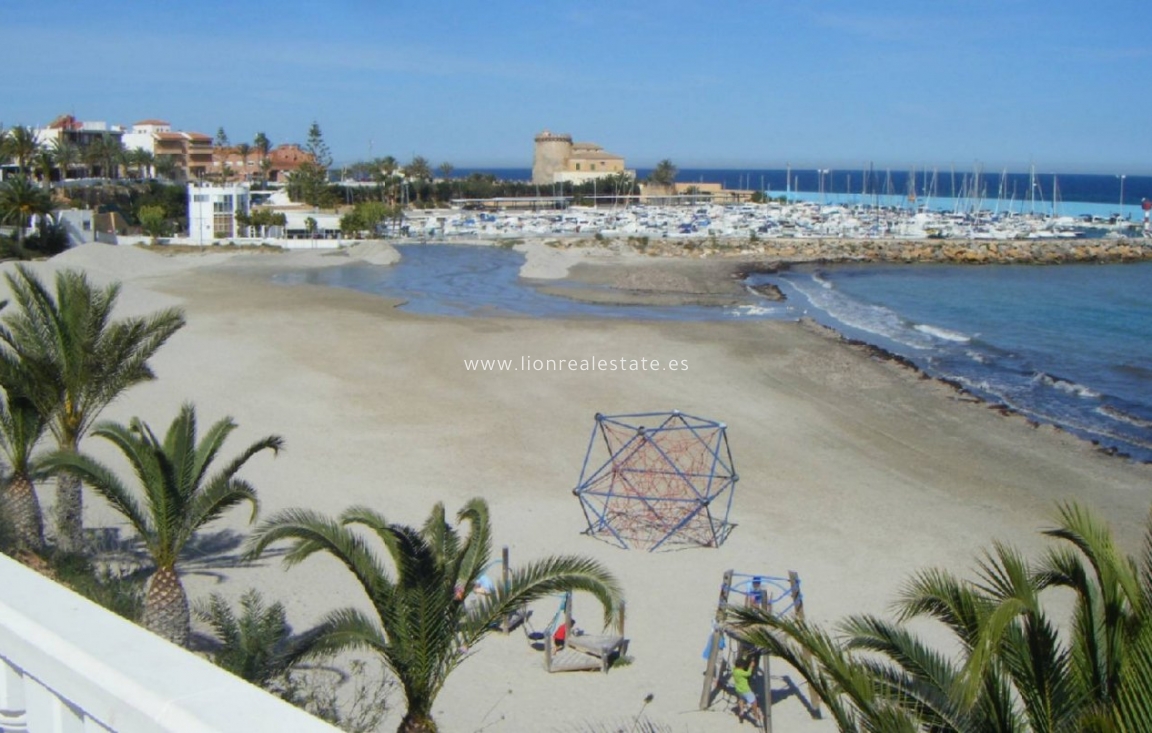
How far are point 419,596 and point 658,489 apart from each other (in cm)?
1072

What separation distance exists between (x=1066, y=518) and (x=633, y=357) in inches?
912

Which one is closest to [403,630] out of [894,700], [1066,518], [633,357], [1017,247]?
[894,700]

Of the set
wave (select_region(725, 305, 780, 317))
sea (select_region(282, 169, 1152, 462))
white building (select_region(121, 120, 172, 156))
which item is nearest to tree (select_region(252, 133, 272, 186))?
white building (select_region(121, 120, 172, 156))

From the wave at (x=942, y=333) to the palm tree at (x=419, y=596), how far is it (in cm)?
3050

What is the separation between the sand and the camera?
37.8ft

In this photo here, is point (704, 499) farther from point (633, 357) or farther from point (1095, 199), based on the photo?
point (1095, 199)

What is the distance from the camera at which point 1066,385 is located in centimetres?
2798

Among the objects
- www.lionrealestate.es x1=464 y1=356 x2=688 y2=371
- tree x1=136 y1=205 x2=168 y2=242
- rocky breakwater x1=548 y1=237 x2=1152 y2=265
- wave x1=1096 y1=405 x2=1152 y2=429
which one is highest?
tree x1=136 y1=205 x2=168 y2=242

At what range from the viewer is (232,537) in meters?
14.2

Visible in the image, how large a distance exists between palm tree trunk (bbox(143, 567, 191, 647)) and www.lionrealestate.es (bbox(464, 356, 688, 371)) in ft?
56.4

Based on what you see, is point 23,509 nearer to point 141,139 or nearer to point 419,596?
point 419,596

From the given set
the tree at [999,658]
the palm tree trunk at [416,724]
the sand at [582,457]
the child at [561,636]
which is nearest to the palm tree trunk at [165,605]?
the sand at [582,457]

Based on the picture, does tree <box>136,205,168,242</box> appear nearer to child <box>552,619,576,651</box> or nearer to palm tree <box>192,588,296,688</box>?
child <box>552,619,576,651</box>

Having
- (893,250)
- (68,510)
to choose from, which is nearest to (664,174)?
(893,250)
